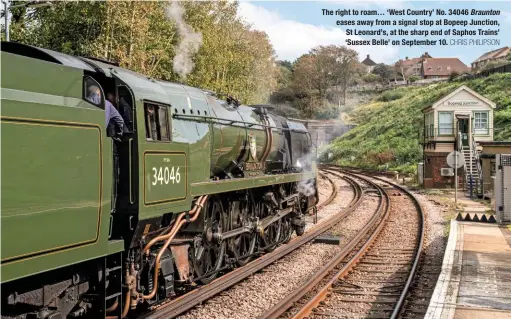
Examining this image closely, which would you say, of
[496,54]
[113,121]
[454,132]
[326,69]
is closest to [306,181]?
[113,121]

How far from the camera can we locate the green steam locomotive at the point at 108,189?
4.43m

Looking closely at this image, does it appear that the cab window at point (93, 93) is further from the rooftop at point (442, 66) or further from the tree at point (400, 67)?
the tree at point (400, 67)

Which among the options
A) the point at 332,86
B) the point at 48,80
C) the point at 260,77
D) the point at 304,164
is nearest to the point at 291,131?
the point at 304,164

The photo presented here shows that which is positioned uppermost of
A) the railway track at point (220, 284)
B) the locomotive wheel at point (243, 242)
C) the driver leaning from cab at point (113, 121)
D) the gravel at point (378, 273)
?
the driver leaning from cab at point (113, 121)

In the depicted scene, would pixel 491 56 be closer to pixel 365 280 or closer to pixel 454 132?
pixel 454 132

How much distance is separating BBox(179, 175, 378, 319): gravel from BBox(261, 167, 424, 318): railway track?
14.9 inches

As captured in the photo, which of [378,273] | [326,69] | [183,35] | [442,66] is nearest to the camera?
[378,273]

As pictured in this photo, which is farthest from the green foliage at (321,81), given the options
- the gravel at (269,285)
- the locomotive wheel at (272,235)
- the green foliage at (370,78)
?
the locomotive wheel at (272,235)

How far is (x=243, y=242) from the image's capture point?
37.9 ft

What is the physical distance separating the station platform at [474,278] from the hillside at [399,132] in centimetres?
2696

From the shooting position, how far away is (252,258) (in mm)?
12133

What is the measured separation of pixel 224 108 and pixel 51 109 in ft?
20.8

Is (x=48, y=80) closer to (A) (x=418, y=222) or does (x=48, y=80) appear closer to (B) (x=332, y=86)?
(A) (x=418, y=222)

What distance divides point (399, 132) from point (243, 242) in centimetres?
4427
